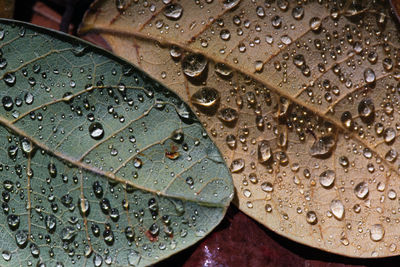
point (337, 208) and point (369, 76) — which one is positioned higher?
point (369, 76)

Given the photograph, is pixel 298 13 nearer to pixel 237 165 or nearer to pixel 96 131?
pixel 237 165

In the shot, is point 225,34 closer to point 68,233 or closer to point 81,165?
point 81,165

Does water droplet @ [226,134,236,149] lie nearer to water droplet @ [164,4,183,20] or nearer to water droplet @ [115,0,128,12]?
water droplet @ [164,4,183,20]

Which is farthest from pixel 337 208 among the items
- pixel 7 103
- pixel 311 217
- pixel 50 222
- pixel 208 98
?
pixel 7 103

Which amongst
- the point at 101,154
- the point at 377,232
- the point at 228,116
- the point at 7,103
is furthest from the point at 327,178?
the point at 7,103

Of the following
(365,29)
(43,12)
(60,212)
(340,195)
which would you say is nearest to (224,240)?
(340,195)

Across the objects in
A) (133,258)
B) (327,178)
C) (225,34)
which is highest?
(225,34)

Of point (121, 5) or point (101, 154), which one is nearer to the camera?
point (101, 154)
